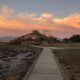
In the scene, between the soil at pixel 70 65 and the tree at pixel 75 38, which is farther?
the tree at pixel 75 38

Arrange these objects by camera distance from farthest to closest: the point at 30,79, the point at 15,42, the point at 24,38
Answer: the point at 24,38, the point at 15,42, the point at 30,79

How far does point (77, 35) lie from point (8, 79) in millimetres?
59503

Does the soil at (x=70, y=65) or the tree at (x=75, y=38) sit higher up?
the tree at (x=75, y=38)

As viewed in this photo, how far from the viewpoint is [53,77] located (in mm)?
Result: 13211

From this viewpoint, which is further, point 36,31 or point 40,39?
point 36,31

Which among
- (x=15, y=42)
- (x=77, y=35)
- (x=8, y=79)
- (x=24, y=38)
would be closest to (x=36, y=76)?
(x=8, y=79)

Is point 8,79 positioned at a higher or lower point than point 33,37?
lower

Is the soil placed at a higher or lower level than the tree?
lower

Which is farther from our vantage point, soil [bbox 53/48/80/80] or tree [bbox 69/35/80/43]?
tree [bbox 69/35/80/43]

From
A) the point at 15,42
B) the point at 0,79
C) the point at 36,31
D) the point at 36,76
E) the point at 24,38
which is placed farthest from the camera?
the point at 36,31

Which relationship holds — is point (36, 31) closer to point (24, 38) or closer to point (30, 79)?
point (24, 38)

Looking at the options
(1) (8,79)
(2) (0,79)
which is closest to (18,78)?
(1) (8,79)

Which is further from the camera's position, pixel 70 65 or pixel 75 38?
pixel 75 38

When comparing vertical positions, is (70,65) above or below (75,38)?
below
